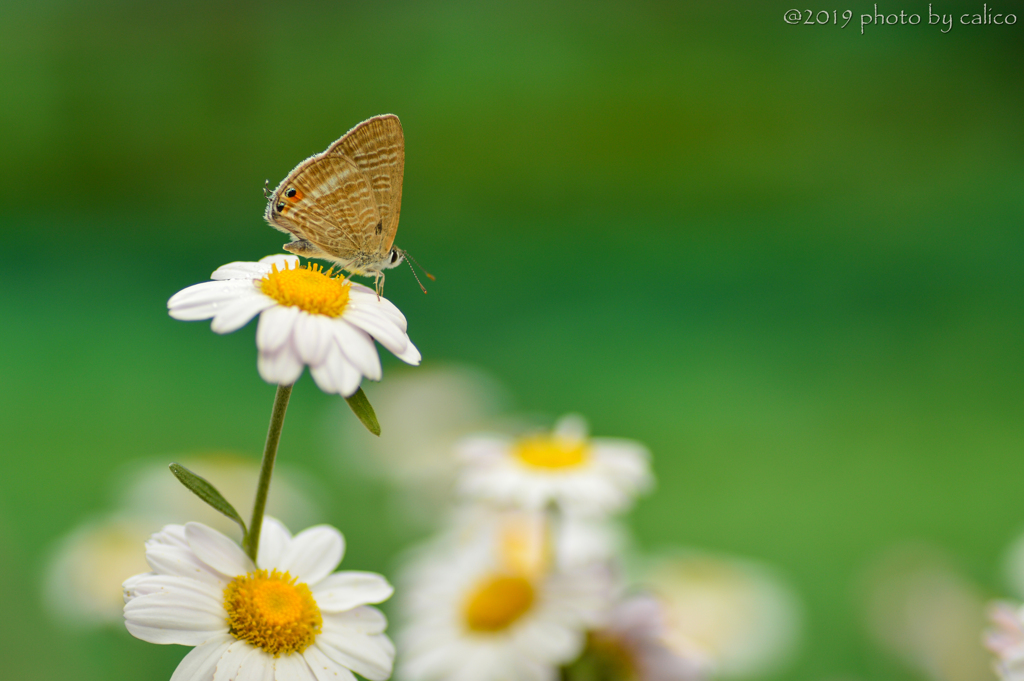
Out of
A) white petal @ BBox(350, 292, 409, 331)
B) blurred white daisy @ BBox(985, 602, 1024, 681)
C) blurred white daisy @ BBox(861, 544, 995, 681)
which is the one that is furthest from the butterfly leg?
blurred white daisy @ BBox(861, 544, 995, 681)

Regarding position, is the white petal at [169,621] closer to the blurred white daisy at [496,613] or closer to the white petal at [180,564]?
the white petal at [180,564]

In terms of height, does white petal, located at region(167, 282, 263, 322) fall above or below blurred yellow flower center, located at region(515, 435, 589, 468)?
above

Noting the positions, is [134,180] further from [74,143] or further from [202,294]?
[202,294]

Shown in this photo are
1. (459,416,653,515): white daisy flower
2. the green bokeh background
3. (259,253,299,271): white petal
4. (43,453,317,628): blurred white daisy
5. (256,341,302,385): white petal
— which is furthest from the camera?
the green bokeh background

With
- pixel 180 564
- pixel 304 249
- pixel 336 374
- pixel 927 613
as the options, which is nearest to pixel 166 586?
pixel 180 564

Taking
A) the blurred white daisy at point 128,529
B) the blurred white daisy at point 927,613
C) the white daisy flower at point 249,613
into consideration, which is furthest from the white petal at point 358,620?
the blurred white daisy at point 927,613

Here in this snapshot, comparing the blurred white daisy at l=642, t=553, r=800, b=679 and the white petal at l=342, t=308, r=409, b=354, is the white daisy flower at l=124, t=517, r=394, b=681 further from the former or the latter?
the blurred white daisy at l=642, t=553, r=800, b=679
